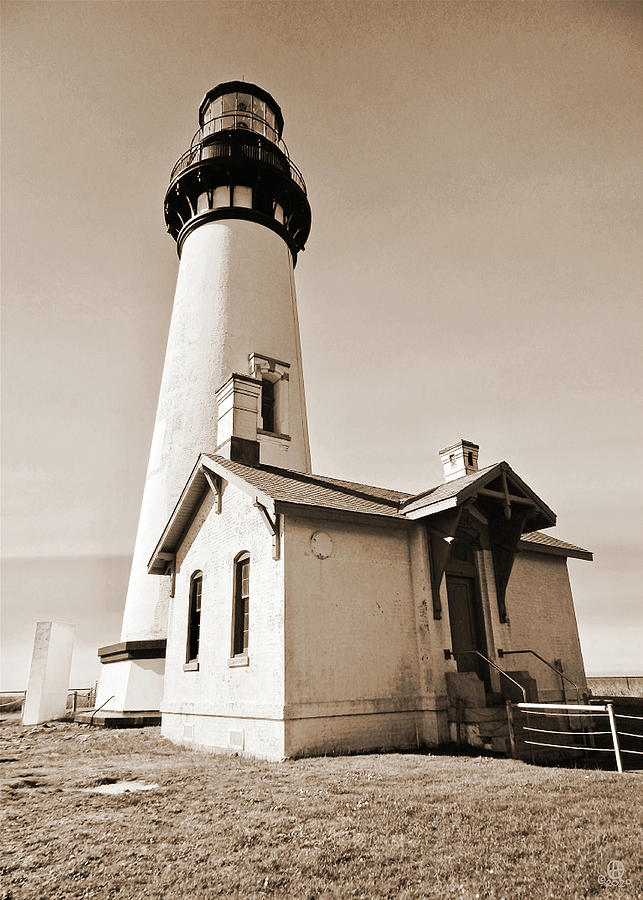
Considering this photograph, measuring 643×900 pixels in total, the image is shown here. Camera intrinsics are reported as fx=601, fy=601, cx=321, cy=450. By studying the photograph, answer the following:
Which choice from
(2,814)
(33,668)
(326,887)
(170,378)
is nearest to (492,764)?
(326,887)

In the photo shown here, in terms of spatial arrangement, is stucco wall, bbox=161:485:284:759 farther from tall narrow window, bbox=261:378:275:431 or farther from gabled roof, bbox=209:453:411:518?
tall narrow window, bbox=261:378:275:431

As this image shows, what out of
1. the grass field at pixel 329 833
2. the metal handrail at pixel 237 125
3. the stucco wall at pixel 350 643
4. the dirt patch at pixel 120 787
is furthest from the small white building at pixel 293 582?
the metal handrail at pixel 237 125

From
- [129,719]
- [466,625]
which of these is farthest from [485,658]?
[129,719]

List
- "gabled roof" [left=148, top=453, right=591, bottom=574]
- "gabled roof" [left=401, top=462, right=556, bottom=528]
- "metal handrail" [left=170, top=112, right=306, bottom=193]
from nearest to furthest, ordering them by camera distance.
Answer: "gabled roof" [left=148, top=453, right=591, bottom=574] → "gabled roof" [left=401, top=462, right=556, bottom=528] → "metal handrail" [left=170, top=112, right=306, bottom=193]

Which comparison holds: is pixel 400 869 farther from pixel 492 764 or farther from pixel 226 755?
pixel 226 755

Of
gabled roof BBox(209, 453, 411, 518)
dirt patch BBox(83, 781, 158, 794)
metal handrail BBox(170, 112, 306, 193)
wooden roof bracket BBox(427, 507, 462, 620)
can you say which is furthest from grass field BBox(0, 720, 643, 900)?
metal handrail BBox(170, 112, 306, 193)

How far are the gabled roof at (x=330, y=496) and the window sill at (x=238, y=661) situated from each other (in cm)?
293

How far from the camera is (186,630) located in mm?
14773

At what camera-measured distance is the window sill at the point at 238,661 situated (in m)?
11.8

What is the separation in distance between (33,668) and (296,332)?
1439cm

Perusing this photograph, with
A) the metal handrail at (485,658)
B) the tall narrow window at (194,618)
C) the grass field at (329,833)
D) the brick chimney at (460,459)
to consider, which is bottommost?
the grass field at (329,833)

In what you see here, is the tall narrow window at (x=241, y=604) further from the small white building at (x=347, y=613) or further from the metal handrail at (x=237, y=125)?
the metal handrail at (x=237, y=125)

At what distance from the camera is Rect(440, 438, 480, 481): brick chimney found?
52.4 feet

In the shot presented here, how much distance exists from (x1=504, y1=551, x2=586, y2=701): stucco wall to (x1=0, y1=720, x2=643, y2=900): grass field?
607 cm
